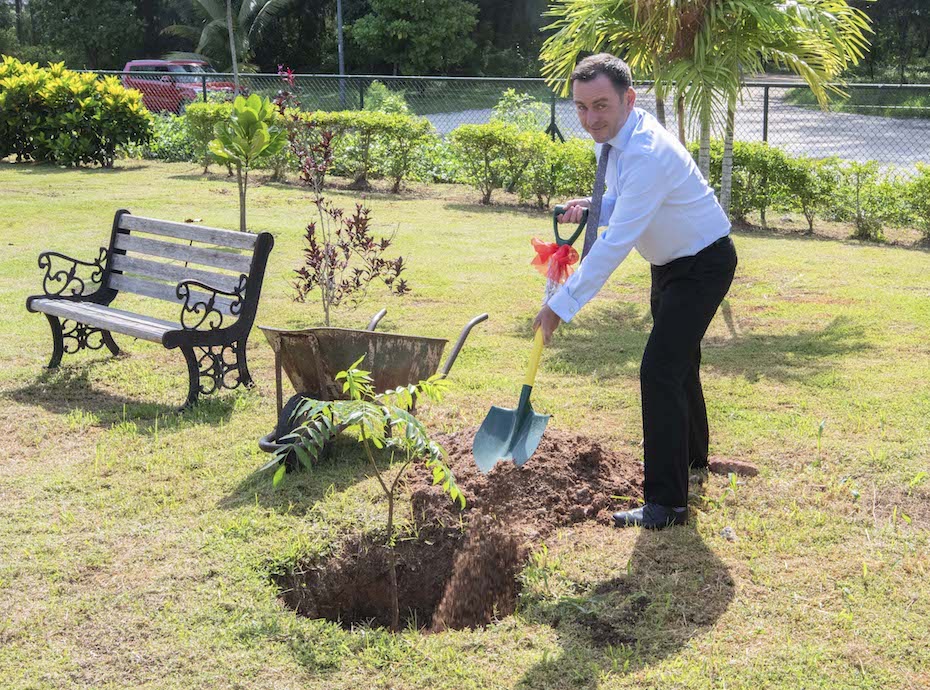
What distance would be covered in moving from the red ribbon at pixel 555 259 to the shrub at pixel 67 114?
43.3 feet

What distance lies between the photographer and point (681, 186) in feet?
12.7

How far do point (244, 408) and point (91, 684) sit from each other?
104 inches

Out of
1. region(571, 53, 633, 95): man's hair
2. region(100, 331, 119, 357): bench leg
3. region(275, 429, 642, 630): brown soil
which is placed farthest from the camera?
region(100, 331, 119, 357): bench leg

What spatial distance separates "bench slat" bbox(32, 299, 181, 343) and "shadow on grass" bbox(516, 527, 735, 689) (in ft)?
9.84

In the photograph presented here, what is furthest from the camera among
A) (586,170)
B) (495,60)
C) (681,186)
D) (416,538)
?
(495,60)

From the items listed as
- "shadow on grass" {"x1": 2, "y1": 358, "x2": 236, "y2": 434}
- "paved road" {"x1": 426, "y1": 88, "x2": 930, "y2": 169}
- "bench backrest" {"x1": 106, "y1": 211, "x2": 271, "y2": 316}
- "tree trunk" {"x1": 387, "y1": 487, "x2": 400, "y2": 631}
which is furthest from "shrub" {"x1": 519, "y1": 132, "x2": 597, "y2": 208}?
"tree trunk" {"x1": 387, "y1": 487, "x2": 400, "y2": 631}

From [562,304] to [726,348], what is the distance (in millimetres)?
3636

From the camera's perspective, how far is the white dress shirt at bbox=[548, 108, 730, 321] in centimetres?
371

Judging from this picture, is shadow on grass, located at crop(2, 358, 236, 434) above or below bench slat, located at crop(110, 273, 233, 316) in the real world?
below

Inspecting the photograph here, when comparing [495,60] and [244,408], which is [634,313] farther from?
[495,60]

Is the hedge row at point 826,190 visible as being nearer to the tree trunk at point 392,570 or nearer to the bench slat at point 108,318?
the bench slat at point 108,318

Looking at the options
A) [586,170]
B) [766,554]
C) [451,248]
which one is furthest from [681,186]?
[586,170]

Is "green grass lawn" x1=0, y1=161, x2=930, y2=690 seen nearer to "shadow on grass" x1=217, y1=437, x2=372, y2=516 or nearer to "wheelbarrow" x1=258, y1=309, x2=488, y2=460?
"shadow on grass" x1=217, y1=437, x2=372, y2=516

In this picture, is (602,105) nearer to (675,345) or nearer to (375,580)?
(675,345)
